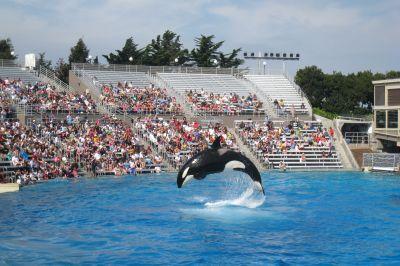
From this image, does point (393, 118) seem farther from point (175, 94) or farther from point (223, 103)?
point (175, 94)

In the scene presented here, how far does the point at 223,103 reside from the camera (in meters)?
41.6

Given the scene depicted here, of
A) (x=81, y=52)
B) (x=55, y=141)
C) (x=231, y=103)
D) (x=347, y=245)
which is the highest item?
(x=81, y=52)

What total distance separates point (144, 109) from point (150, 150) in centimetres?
576

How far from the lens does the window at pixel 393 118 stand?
129 ft

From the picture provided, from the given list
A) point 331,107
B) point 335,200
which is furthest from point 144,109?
point 331,107

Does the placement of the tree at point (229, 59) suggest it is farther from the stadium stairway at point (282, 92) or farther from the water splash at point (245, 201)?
the water splash at point (245, 201)

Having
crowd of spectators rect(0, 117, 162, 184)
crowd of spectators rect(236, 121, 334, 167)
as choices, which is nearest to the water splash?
crowd of spectators rect(0, 117, 162, 184)

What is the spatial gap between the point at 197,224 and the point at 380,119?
2779cm

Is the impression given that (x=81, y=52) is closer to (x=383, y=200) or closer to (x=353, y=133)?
(x=353, y=133)

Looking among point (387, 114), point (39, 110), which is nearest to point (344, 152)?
point (387, 114)

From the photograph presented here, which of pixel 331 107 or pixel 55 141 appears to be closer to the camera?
pixel 55 141

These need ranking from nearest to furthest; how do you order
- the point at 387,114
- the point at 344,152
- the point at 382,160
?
the point at 382,160 → the point at 344,152 → the point at 387,114

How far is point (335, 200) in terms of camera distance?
21422 millimetres

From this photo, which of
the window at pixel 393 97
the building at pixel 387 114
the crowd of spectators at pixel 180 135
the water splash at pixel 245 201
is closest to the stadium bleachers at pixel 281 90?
the building at pixel 387 114
